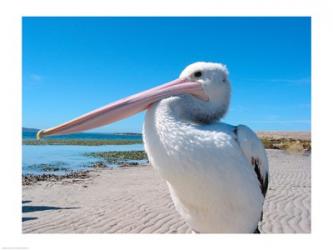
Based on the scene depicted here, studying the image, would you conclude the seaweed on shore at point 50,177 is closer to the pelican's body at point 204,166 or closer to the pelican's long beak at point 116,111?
the pelican's long beak at point 116,111

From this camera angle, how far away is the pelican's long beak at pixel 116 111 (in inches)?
80.4

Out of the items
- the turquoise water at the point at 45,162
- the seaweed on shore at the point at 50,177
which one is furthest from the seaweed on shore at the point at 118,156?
the seaweed on shore at the point at 50,177

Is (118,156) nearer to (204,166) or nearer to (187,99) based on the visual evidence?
(187,99)

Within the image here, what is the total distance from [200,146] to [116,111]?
53cm

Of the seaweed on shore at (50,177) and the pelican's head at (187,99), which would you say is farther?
the seaweed on shore at (50,177)

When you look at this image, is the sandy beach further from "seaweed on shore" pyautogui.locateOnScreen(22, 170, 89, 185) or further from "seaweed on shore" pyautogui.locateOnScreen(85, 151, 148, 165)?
"seaweed on shore" pyautogui.locateOnScreen(85, 151, 148, 165)

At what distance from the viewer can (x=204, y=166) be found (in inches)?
73.0

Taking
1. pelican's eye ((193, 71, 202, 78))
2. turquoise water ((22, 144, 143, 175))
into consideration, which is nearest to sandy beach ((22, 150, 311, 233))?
turquoise water ((22, 144, 143, 175))

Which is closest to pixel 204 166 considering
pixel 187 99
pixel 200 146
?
pixel 200 146

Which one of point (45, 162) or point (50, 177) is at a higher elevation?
point (45, 162)

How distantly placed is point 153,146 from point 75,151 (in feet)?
34.0

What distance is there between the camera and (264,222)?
12.9 ft
